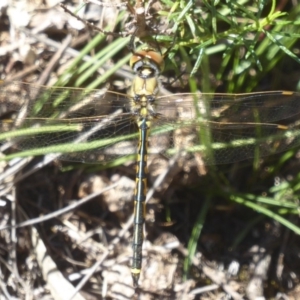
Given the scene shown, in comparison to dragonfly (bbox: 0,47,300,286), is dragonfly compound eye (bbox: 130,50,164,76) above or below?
above

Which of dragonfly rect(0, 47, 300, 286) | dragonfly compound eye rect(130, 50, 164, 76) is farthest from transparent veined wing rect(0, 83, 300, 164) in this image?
dragonfly compound eye rect(130, 50, 164, 76)

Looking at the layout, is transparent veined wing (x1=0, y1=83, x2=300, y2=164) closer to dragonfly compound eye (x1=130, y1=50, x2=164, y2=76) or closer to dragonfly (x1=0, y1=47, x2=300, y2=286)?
dragonfly (x1=0, y1=47, x2=300, y2=286)

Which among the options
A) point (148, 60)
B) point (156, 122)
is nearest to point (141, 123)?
point (156, 122)

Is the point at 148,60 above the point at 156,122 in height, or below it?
above

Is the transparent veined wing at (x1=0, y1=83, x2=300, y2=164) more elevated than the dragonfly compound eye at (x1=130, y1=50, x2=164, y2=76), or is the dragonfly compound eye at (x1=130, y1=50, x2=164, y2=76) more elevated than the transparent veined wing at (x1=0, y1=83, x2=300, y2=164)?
the dragonfly compound eye at (x1=130, y1=50, x2=164, y2=76)

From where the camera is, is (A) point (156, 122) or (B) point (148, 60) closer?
(B) point (148, 60)

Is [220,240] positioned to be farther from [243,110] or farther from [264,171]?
[243,110]

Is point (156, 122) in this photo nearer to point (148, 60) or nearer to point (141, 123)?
point (141, 123)

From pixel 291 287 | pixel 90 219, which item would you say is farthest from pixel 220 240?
pixel 90 219
